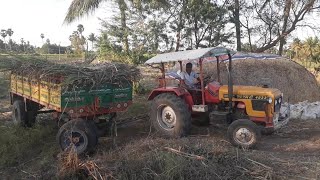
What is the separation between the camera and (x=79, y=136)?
7.34 m

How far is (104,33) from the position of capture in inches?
553

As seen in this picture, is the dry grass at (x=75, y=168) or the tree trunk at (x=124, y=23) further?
the tree trunk at (x=124, y=23)

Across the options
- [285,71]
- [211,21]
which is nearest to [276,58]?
[285,71]

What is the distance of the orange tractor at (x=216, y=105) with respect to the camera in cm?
742

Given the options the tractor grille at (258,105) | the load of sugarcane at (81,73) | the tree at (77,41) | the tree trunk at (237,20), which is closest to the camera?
the load of sugarcane at (81,73)

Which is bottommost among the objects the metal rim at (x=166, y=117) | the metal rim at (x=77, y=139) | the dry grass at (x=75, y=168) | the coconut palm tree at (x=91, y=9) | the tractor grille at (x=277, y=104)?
the dry grass at (x=75, y=168)

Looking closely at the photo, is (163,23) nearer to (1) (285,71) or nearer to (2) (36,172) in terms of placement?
(1) (285,71)

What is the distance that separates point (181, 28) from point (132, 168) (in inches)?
431

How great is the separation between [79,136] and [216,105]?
2.96m

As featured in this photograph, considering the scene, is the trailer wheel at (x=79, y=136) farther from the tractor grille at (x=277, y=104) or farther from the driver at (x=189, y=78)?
the tractor grille at (x=277, y=104)

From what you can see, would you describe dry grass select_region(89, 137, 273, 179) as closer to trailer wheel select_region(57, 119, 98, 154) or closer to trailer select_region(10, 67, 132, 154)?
trailer wheel select_region(57, 119, 98, 154)

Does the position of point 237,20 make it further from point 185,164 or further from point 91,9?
point 185,164

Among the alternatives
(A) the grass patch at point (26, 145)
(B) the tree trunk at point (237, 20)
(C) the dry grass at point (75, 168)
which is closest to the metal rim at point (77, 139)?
(A) the grass patch at point (26, 145)

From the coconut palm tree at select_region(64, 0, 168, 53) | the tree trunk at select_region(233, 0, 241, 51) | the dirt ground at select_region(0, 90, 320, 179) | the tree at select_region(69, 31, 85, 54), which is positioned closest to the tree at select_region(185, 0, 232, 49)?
the tree trunk at select_region(233, 0, 241, 51)
